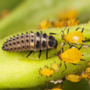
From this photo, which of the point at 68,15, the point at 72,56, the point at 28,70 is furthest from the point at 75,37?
the point at 68,15

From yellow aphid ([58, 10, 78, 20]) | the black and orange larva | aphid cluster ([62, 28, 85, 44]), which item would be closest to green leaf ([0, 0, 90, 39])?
yellow aphid ([58, 10, 78, 20])

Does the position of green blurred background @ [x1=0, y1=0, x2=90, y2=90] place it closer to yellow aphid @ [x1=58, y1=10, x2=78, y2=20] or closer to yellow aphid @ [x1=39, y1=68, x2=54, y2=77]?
yellow aphid @ [x1=58, y1=10, x2=78, y2=20]

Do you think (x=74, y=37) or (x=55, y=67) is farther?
(x=74, y=37)

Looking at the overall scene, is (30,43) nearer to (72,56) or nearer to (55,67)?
(55,67)

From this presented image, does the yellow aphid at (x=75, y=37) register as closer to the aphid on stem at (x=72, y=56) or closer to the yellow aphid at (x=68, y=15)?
the aphid on stem at (x=72, y=56)

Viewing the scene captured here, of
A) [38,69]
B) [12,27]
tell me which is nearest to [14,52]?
[38,69]

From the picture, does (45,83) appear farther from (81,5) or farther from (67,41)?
(81,5)
